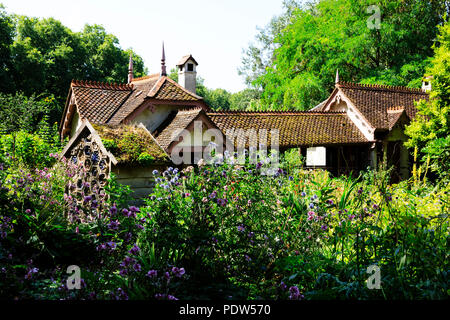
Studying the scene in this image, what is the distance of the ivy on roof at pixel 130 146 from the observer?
27.2ft

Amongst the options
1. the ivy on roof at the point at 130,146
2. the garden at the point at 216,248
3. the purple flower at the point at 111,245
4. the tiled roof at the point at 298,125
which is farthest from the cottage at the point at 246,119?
the purple flower at the point at 111,245

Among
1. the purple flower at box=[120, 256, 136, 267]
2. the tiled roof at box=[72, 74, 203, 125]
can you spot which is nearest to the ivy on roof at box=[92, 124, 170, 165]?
the purple flower at box=[120, 256, 136, 267]

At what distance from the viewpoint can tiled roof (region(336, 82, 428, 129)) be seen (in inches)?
922

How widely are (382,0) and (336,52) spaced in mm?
4493

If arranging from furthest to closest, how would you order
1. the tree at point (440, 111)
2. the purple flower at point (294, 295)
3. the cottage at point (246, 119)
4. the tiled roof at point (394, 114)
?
the tiled roof at point (394, 114) < the tree at point (440, 111) < the cottage at point (246, 119) < the purple flower at point (294, 295)

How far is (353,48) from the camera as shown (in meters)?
29.1

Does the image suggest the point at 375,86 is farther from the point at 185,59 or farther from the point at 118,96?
the point at 118,96

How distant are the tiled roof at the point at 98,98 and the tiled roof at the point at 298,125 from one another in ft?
15.2

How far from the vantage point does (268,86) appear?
3456 cm

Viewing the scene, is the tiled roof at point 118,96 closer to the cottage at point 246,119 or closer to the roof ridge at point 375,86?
the cottage at point 246,119

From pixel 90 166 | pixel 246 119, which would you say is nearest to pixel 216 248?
pixel 90 166

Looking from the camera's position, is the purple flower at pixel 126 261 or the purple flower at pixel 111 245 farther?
the purple flower at pixel 111 245
